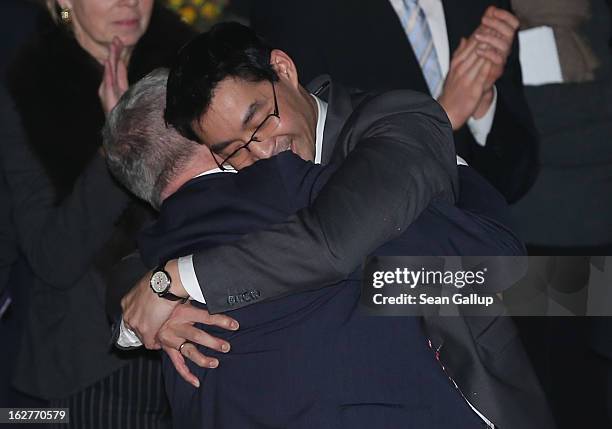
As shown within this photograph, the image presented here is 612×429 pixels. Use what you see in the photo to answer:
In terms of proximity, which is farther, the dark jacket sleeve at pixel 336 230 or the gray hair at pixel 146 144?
the gray hair at pixel 146 144

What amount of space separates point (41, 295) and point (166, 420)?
48 centimetres

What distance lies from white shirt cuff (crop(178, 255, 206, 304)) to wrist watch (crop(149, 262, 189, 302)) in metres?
0.03

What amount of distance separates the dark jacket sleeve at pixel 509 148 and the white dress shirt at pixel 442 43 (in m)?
0.02

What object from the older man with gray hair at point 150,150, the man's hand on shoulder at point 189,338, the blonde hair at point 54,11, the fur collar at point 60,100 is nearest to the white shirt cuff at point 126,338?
the man's hand on shoulder at point 189,338

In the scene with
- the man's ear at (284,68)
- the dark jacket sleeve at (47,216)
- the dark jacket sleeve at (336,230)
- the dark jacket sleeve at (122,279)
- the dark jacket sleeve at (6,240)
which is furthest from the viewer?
the dark jacket sleeve at (6,240)

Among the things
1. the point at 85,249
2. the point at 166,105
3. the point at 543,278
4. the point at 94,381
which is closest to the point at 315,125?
the point at 166,105

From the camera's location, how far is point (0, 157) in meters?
3.07

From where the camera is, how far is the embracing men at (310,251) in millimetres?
2105

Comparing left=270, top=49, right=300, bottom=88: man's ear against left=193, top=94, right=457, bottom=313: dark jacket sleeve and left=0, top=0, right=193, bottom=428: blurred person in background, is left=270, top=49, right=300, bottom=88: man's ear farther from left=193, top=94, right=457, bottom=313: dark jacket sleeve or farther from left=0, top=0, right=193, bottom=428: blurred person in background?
→ left=0, top=0, right=193, bottom=428: blurred person in background

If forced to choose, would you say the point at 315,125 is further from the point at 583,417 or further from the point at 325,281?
the point at 583,417

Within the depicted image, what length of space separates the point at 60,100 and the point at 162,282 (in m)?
1.00

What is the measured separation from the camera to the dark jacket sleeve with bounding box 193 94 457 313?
6.84 feet

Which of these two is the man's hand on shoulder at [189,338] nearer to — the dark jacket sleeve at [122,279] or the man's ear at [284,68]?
the dark jacket sleeve at [122,279]

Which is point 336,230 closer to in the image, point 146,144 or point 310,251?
point 310,251
